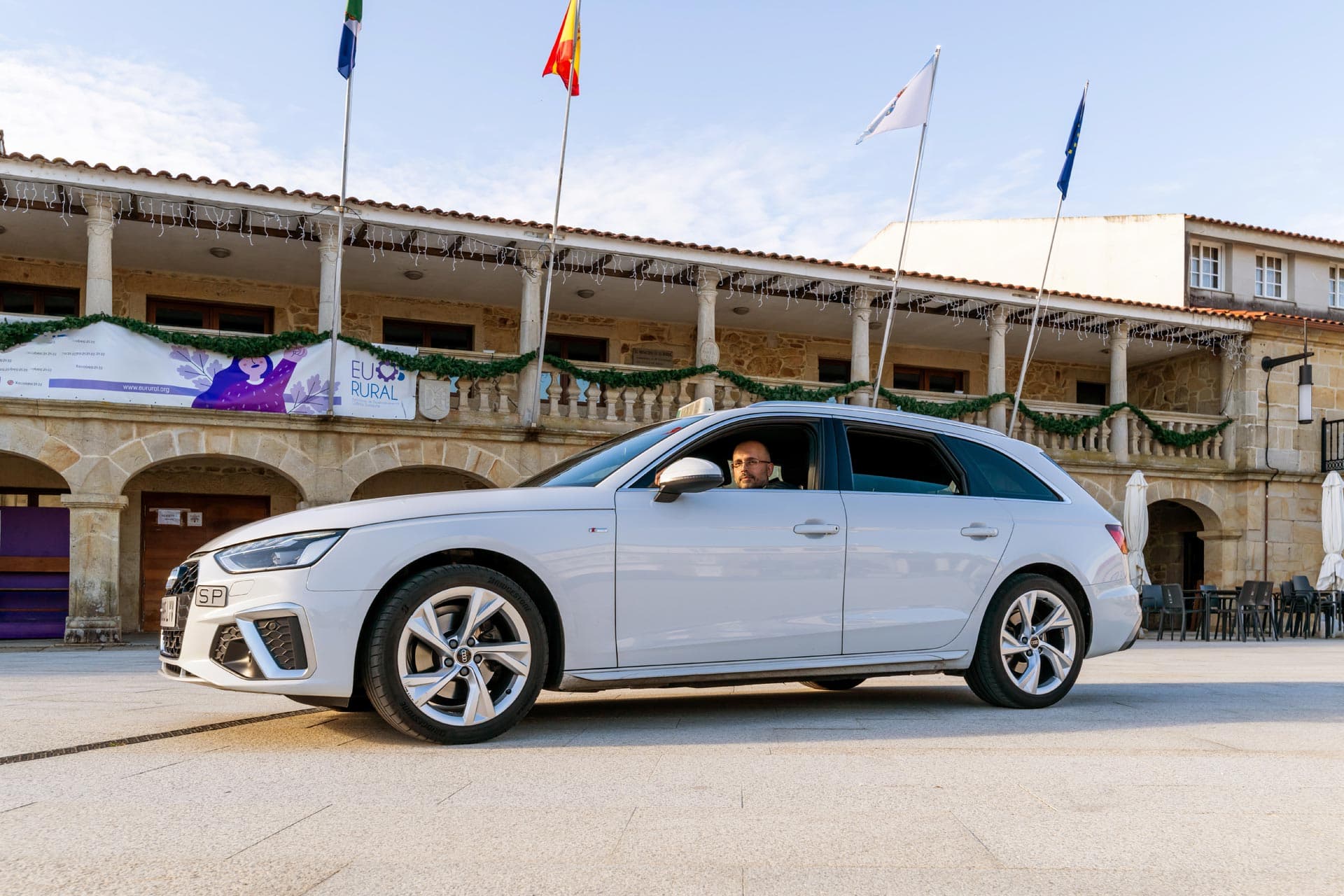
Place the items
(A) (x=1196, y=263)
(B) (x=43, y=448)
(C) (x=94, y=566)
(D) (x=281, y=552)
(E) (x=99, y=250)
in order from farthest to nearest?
(A) (x=1196, y=263)
(E) (x=99, y=250)
(C) (x=94, y=566)
(B) (x=43, y=448)
(D) (x=281, y=552)

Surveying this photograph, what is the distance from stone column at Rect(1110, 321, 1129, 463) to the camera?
2081cm

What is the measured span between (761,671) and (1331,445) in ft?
68.9

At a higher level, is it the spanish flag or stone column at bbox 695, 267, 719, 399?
the spanish flag

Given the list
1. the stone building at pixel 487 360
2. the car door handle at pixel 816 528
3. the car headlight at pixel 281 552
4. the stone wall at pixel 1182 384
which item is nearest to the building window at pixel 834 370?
the stone building at pixel 487 360

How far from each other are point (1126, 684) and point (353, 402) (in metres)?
11.3

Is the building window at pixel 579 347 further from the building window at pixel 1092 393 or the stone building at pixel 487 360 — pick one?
the building window at pixel 1092 393

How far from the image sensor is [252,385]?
609 inches

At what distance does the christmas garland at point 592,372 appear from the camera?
48.5 feet

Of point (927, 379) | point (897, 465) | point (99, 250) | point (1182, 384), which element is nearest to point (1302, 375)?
point (1182, 384)

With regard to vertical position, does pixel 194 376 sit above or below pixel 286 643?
above

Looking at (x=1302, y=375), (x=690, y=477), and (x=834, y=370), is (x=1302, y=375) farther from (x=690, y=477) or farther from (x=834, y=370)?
(x=690, y=477)

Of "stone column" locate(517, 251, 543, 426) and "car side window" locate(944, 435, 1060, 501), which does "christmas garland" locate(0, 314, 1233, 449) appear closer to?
"stone column" locate(517, 251, 543, 426)

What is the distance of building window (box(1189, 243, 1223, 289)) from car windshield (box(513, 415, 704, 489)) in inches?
911

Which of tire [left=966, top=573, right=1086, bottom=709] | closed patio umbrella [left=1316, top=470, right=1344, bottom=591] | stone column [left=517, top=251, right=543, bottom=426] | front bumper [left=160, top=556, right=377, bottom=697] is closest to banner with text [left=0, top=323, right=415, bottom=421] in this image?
stone column [left=517, top=251, right=543, bottom=426]
